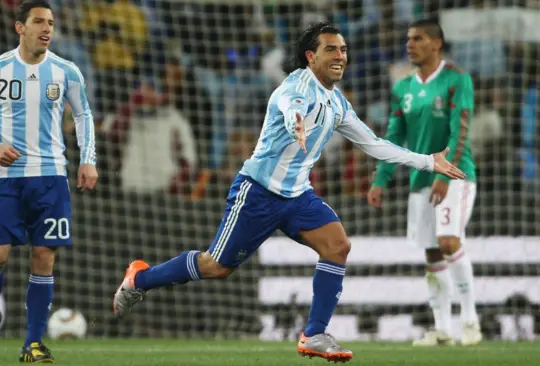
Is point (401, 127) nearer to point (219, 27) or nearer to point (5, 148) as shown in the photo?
point (5, 148)

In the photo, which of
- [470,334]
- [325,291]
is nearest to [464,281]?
[470,334]

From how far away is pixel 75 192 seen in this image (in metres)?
9.26

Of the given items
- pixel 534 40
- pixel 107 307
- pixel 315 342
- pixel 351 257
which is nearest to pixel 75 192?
pixel 107 307

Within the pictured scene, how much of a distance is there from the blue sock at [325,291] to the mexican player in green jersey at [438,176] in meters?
1.98

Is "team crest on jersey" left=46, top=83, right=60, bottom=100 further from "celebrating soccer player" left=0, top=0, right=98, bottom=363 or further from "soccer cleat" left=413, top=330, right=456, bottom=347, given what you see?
"soccer cleat" left=413, top=330, right=456, bottom=347

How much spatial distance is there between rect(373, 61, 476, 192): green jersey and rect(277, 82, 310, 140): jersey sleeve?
85.3 inches

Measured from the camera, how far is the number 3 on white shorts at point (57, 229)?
6129mm

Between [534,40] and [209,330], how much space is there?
14.7ft

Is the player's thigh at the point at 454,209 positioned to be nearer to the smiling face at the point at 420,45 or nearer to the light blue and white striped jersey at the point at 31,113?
the smiling face at the point at 420,45

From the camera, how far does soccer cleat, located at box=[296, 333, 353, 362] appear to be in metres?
5.54

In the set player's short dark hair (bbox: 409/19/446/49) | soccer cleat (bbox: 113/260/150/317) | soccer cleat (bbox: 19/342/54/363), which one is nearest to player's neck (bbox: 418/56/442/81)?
player's short dark hair (bbox: 409/19/446/49)

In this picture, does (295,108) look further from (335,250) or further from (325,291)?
(325,291)

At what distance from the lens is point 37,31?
609cm

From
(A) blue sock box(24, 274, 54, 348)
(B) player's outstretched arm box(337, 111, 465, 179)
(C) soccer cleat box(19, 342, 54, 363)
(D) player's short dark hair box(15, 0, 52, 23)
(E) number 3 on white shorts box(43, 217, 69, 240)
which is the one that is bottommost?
(C) soccer cleat box(19, 342, 54, 363)
